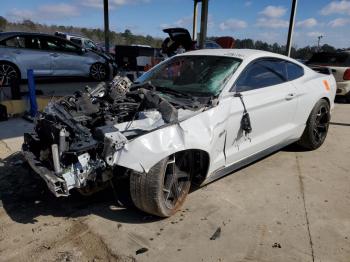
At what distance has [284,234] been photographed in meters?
3.02

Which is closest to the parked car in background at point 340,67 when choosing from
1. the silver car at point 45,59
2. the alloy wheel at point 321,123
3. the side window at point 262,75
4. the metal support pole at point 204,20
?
the metal support pole at point 204,20

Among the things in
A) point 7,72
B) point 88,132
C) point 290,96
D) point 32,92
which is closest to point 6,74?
point 7,72

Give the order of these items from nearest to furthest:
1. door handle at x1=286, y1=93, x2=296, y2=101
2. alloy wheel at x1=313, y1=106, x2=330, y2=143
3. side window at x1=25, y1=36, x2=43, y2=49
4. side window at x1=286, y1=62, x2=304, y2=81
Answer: door handle at x1=286, y1=93, x2=296, y2=101 → side window at x1=286, y1=62, x2=304, y2=81 → alloy wheel at x1=313, y1=106, x2=330, y2=143 → side window at x1=25, y1=36, x2=43, y2=49

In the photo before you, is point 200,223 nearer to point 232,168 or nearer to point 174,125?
point 232,168

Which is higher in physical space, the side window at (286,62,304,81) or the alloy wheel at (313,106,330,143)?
the side window at (286,62,304,81)

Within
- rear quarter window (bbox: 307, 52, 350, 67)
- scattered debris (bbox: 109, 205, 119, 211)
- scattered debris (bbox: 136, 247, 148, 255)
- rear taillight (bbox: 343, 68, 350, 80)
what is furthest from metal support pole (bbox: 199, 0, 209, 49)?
scattered debris (bbox: 136, 247, 148, 255)

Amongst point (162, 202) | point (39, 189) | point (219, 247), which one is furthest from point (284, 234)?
point (39, 189)

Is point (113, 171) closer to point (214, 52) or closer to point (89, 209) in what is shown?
point (89, 209)

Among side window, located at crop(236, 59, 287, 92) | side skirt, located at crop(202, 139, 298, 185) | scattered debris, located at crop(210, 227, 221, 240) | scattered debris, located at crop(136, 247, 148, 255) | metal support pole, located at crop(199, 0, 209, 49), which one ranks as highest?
metal support pole, located at crop(199, 0, 209, 49)

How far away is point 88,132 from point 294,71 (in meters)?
3.14

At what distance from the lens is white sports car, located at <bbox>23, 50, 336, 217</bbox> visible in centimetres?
274

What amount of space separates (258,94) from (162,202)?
1.75m

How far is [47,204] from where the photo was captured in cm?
347

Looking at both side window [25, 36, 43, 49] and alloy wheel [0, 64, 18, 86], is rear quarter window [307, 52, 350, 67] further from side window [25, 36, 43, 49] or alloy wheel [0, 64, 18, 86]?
alloy wheel [0, 64, 18, 86]
